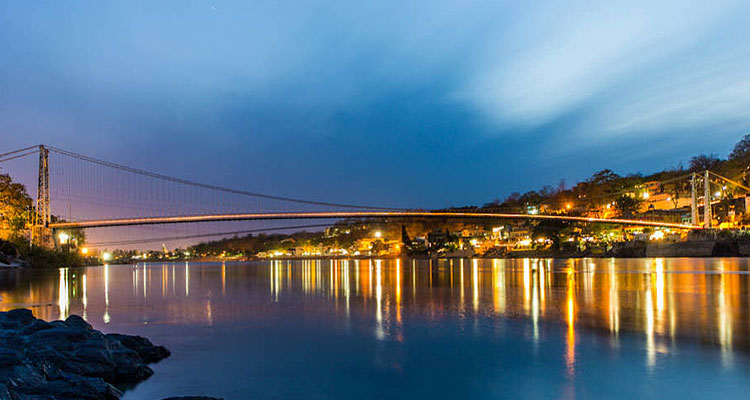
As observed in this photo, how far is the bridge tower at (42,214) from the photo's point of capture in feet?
131

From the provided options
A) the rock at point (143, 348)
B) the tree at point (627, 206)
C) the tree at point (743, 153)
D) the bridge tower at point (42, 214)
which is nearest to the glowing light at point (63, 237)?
the bridge tower at point (42, 214)

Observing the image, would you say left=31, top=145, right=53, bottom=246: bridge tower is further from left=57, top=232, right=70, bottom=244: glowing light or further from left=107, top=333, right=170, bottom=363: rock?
left=107, top=333, right=170, bottom=363: rock

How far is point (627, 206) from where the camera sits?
63.5 metres

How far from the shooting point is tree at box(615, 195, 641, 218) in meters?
63.2

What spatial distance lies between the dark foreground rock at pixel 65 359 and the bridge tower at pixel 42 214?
38843 mm

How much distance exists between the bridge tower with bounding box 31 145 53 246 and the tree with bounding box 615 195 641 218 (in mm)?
60369

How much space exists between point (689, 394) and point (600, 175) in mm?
78468

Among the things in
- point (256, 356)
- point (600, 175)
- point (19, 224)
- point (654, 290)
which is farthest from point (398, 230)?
point (256, 356)

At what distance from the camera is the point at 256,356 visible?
673 cm

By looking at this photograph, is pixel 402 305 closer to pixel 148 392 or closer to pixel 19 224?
pixel 148 392

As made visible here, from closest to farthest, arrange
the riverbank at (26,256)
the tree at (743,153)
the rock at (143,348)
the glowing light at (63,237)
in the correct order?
the rock at (143,348) → the riverbank at (26,256) → the glowing light at (63,237) → the tree at (743,153)

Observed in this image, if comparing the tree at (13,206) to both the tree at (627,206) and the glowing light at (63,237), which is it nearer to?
the glowing light at (63,237)

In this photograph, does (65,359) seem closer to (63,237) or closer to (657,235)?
(63,237)

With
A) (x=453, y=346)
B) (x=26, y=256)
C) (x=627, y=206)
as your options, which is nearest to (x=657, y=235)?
(x=627, y=206)
